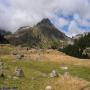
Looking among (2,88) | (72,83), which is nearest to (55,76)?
(72,83)

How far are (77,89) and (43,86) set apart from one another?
4.43 metres

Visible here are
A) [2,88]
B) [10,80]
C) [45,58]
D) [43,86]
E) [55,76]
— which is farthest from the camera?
[45,58]

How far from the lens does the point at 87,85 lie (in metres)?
34.7

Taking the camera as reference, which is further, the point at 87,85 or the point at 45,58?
the point at 45,58

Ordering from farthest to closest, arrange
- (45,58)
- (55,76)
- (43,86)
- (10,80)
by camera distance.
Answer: (45,58), (55,76), (10,80), (43,86)

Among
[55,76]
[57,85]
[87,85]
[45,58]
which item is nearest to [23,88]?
[57,85]

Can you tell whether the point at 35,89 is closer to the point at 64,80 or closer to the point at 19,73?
the point at 64,80

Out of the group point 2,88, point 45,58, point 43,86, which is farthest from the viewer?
point 45,58

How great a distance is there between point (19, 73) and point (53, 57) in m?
67.9

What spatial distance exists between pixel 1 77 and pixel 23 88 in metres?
8.25

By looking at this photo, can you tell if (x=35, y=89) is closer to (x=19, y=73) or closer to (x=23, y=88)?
(x=23, y=88)

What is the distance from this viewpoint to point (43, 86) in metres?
36.7

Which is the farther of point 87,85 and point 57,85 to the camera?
point 57,85

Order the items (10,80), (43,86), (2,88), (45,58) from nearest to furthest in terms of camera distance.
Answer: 1. (2,88)
2. (43,86)
3. (10,80)
4. (45,58)
